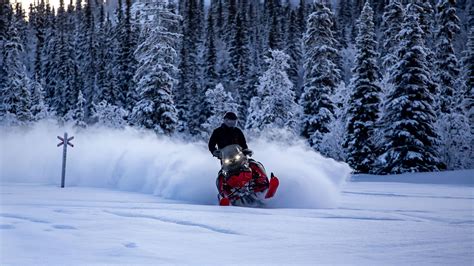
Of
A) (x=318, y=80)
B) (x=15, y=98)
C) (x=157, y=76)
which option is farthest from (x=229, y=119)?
(x=15, y=98)

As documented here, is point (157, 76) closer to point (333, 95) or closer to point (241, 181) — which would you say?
point (333, 95)

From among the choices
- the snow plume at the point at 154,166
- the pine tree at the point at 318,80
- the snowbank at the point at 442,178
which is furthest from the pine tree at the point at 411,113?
the snow plume at the point at 154,166

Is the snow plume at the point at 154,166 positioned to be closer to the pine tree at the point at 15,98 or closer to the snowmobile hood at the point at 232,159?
the snowmobile hood at the point at 232,159

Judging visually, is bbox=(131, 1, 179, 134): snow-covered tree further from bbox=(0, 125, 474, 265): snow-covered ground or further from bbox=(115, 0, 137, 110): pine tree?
bbox=(115, 0, 137, 110): pine tree

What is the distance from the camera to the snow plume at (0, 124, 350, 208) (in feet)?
35.8

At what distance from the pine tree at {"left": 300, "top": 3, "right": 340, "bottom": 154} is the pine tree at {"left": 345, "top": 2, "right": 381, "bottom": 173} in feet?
10.2

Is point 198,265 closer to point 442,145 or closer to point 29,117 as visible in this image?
point 442,145

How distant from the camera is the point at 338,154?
34281 millimetres

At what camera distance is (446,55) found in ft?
142

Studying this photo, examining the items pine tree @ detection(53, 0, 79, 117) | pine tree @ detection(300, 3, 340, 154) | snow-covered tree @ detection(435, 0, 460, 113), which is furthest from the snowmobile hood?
pine tree @ detection(53, 0, 79, 117)

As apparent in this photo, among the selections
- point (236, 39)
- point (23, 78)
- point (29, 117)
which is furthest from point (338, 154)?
point (236, 39)

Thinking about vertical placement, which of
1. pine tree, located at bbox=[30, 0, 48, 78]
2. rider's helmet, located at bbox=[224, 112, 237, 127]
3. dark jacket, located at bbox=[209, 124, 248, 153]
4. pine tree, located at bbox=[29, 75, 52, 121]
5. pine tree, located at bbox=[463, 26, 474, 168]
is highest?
pine tree, located at bbox=[30, 0, 48, 78]

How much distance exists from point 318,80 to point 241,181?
2741 cm

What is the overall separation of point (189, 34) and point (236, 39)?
15420 millimetres
